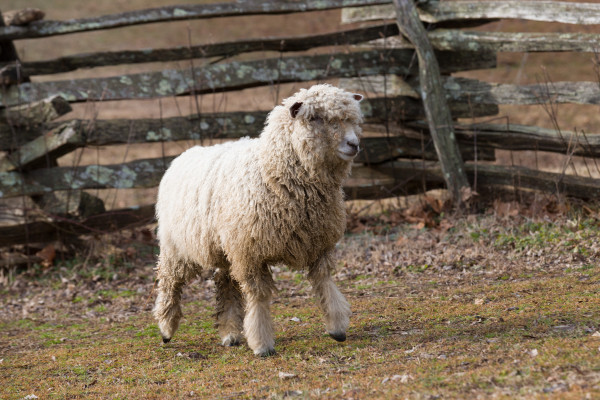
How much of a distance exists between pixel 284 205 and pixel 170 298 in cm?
163

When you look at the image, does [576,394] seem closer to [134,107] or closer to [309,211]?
[309,211]

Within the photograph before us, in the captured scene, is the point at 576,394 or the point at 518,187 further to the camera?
the point at 518,187

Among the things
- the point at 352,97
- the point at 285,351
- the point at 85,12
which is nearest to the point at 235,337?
the point at 285,351

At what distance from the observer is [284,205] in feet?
17.5

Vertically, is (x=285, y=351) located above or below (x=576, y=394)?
below

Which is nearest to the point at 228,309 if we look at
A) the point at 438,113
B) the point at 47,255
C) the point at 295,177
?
the point at 295,177

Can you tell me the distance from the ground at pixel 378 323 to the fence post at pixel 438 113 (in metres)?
0.47

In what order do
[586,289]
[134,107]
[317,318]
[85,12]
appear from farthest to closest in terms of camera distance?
[85,12] → [134,107] → [317,318] → [586,289]

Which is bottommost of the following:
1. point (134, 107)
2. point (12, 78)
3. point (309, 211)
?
point (134, 107)

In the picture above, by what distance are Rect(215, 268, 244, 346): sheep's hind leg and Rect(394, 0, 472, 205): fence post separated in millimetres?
3763

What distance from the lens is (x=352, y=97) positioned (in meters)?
5.33

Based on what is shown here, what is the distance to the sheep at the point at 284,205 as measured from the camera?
205 inches

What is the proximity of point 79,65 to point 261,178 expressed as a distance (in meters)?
4.66

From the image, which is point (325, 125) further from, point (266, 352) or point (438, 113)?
point (438, 113)
